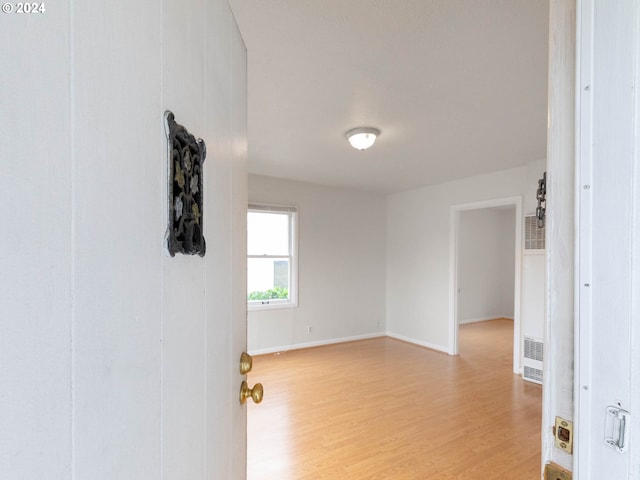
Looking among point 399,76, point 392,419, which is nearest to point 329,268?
point 392,419

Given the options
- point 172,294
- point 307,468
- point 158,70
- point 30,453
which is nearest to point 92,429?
point 30,453

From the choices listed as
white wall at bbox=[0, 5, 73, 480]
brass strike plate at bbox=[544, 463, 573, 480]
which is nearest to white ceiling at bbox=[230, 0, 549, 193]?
white wall at bbox=[0, 5, 73, 480]

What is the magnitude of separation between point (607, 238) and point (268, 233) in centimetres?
418

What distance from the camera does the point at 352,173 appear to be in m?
4.22

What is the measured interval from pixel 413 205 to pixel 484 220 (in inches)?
111

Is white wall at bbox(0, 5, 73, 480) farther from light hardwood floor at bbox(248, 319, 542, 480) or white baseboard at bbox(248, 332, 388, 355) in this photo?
white baseboard at bbox(248, 332, 388, 355)

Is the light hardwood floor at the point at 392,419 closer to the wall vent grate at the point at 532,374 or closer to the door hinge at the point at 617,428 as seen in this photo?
the wall vent grate at the point at 532,374

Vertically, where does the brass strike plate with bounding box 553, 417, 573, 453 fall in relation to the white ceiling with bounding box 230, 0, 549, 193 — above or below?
below

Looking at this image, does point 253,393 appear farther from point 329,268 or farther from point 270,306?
point 329,268

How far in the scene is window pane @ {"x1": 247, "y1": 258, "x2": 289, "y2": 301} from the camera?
4.39 metres

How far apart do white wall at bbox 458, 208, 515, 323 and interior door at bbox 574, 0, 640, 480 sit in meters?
6.55

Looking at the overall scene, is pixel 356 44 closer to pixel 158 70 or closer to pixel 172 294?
pixel 158 70

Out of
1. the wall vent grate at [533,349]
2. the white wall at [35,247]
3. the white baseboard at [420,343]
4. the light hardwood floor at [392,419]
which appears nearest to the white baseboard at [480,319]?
the white baseboard at [420,343]

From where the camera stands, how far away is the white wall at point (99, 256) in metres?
0.28
